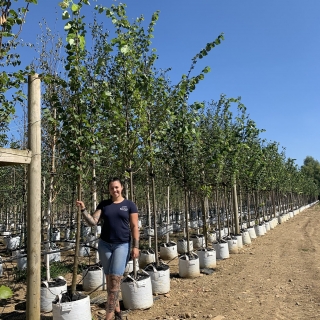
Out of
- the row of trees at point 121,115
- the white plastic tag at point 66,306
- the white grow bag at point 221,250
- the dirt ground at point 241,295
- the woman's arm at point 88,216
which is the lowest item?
the dirt ground at point 241,295

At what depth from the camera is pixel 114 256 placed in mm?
3646

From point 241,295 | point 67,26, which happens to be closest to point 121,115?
point 67,26

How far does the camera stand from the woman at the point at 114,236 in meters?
3.64

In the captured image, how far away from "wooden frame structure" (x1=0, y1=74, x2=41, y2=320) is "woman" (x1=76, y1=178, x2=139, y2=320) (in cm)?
51

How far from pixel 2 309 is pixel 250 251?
7.32 meters

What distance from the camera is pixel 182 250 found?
9766mm

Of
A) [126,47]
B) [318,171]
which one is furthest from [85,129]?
[318,171]

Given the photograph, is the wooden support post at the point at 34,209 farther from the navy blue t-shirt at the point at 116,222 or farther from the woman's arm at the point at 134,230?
the woman's arm at the point at 134,230

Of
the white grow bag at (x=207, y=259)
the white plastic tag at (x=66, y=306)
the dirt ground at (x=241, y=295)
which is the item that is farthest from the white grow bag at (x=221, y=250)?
the white plastic tag at (x=66, y=306)

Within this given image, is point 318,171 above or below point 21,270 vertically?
above

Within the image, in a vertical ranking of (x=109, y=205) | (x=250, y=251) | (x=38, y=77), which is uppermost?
(x=38, y=77)

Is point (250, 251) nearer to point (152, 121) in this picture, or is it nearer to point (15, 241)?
point (152, 121)

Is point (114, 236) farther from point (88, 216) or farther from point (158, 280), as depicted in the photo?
point (158, 280)

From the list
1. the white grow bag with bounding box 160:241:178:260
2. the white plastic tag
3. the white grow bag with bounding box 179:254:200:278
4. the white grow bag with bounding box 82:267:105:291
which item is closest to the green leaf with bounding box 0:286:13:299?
the white plastic tag
